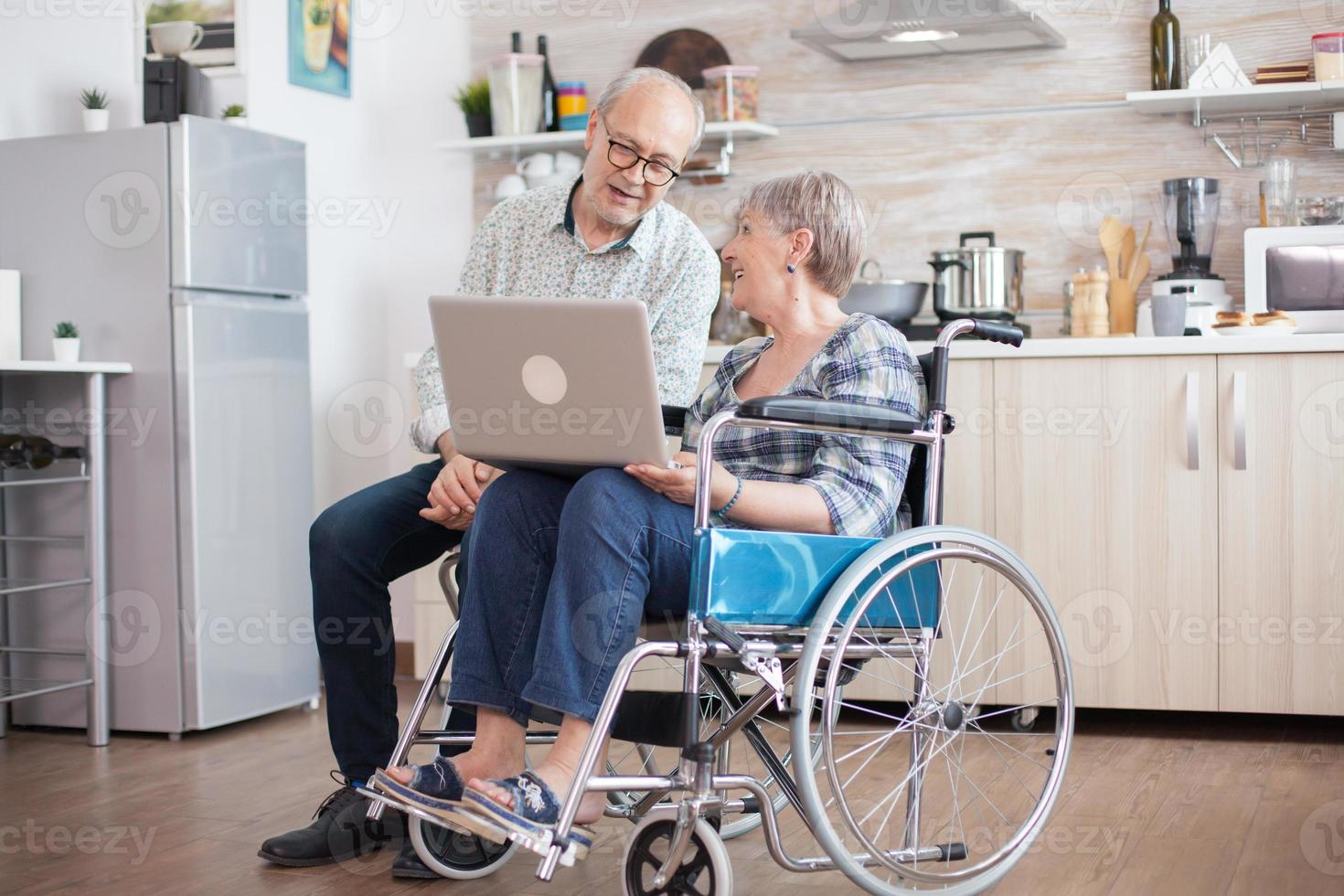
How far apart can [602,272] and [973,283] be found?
127 centimetres

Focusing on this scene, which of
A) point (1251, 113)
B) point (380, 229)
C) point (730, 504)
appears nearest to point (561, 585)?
point (730, 504)

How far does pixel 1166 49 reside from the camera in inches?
131

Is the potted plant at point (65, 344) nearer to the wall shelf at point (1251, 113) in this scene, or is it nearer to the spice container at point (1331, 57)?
the wall shelf at point (1251, 113)

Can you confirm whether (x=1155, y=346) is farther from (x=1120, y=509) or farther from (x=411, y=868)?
(x=411, y=868)

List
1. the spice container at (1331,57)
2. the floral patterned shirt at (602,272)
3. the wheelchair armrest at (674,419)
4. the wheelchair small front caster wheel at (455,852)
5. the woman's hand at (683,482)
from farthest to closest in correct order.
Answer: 1. the spice container at (1331,57)
2. the floral patterned shirt at (602,272)
3. the wheelchair armrest at (674,419)
4. the wheelchair small front caster wheel at (455,852)
5. the woman's hand at (683,482)

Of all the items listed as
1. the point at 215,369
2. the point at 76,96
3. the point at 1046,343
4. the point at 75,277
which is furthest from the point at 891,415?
the point at 76,96

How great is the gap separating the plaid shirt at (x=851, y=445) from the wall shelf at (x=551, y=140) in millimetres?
1709

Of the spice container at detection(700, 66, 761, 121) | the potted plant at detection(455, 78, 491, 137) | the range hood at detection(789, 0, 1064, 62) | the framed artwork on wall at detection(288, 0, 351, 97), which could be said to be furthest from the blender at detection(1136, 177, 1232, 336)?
the framed artwork on wall at detection(288, 0, 351, 97)

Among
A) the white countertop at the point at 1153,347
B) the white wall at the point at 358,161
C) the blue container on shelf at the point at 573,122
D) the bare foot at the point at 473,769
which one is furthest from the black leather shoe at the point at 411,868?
the blue container on shelf at the point at 573,122

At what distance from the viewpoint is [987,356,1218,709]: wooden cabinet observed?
296cm

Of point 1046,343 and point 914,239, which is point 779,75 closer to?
point 914,239

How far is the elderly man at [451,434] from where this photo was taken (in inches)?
84.8

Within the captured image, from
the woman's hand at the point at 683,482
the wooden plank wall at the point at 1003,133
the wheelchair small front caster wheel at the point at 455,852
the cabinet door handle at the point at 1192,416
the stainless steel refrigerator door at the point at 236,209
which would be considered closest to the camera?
the woman's hand at the point at 683,482

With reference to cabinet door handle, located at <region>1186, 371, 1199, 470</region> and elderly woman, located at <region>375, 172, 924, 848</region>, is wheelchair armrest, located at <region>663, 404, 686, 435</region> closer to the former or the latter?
elderly woman, located at <region>375, 172, 924, 848</region>
